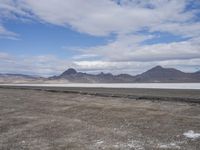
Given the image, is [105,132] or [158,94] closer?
[105,132]

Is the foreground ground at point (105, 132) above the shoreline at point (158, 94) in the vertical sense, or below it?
below

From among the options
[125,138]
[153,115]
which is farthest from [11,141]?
[153,115]

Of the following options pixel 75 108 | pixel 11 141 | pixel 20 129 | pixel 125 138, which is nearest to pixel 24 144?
pixel 11 141

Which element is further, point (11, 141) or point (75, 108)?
point (75, 108)

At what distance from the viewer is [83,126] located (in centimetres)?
1781

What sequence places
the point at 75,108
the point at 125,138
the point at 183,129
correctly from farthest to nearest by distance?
the point at 75,108 → the point at 183,129 → the point at 125,138

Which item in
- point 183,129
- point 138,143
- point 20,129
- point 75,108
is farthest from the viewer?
point 75,108

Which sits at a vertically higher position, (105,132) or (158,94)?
(158,94)

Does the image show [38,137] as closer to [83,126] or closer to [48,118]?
[83,126]

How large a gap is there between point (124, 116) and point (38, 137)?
828 cm

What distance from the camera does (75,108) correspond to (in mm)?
26984

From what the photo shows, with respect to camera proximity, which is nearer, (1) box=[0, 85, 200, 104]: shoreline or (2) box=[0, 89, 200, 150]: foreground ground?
(2) box=[0, 89, 200, 150]: foreground ground

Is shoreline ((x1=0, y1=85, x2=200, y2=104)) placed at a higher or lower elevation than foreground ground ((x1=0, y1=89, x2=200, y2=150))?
higher

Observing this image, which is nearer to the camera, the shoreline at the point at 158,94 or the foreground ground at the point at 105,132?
the foreground ground at the point at 105,132
